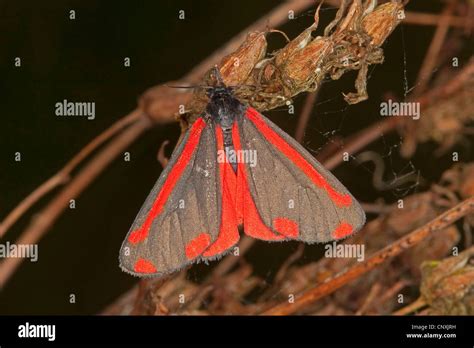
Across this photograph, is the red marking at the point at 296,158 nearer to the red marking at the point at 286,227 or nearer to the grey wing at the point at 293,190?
the grey wing at the point at 293,190

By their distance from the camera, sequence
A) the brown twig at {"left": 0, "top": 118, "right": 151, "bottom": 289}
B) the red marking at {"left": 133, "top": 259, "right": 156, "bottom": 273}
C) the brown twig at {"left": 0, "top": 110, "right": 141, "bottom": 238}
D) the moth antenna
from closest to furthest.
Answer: the moth antenna
the red marking at {"left": 133, "top": 259, "right": 156, "bottom": 273}
the brown twig at {"left": 0, "top": 110, "right": 141, "bottom": 238}
the brown twig at {"left": 0, "top": 118, "right": 151, "bottom": 289}

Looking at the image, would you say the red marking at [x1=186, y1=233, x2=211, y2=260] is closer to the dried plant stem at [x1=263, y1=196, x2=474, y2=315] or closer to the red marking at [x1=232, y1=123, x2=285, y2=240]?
the red marking at [x1=232, y1=123, x2=285, y2=240]

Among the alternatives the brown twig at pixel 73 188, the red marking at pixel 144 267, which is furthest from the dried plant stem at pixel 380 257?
the brown twig at pixel 73 188

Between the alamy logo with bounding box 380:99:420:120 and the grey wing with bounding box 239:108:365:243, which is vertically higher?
the alamy logo with bounding box 380:99:420:120

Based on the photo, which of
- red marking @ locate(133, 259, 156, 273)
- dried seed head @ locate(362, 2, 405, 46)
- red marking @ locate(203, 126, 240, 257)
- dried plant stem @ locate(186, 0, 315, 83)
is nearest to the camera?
dried seed head @ locate(362, 2, 405, 46)

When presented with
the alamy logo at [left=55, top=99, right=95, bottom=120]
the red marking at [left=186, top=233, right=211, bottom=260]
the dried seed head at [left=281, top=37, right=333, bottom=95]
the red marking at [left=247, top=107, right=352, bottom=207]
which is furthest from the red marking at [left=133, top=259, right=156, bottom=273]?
the alamy logo at [left=55, top=99, right=95, bottom=120]

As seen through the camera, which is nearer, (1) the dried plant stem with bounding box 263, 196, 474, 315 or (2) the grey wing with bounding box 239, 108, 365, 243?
(1) the dried plant stem with bounding box 263, 196, 474, 315
